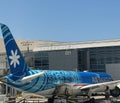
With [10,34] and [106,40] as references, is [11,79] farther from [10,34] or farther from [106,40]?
[106,40]

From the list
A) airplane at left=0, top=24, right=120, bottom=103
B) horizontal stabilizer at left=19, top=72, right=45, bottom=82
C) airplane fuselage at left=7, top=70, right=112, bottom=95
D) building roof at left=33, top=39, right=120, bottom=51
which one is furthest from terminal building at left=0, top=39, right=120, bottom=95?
horizontal stabilizer at left=19, top=72, right=45, bottom=82

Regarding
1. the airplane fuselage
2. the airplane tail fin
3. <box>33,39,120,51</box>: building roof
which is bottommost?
the airplane fuselage

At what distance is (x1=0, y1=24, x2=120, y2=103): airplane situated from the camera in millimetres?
36188

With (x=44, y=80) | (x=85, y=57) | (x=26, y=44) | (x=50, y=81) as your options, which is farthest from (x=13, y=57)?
(x=26, y=44)

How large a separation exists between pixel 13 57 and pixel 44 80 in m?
4.55

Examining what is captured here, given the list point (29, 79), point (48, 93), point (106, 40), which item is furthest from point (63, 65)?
point (29, 79)

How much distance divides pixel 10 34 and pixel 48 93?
807 centimetres

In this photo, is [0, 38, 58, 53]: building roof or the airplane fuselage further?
[0, 38, 58, 53]: building roof

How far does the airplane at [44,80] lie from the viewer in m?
36.2

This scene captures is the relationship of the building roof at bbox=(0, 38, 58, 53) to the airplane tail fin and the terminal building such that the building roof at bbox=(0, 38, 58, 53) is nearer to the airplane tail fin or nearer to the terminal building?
the terminal building

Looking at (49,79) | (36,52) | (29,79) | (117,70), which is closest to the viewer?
(29,79)

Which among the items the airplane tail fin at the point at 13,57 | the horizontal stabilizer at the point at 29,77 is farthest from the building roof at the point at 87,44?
the horizontal stabilizer at the point at 29,77

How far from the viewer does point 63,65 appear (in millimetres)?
75812

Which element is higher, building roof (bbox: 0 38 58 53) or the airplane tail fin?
building roof (bbox: 0 38 58 53)
